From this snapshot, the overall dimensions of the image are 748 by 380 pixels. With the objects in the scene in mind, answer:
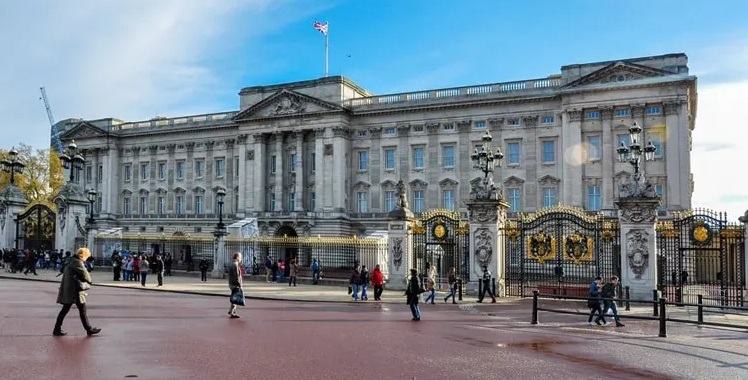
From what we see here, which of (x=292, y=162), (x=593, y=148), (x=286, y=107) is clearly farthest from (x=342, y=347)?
(x=292, y=162)

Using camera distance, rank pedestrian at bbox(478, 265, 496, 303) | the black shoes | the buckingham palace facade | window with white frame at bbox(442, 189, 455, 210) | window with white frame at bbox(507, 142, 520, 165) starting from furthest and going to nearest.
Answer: window with white frame at bbox(442, 189, 455, 210)
window with white frame at bbox(507, 142, 520, 165)
the buckingham palace facade
pedestrian at bbox(478, 265, 496, 303)
the black shoes

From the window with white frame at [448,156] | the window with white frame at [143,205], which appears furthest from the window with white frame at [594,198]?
the window with white frame at [143,205]

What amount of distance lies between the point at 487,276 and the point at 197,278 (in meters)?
19.4

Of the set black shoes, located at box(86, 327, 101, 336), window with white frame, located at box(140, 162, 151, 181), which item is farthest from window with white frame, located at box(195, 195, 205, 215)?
black shoes, located at box(86, 327, 101, 336)

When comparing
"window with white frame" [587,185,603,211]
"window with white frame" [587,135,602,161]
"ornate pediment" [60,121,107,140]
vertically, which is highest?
"ornate pediment" [60,121,107,140]

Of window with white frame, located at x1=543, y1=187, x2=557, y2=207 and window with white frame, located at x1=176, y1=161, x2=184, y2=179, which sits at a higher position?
window with white frame, located at x1=176, y1=161, x2=184, y2=179

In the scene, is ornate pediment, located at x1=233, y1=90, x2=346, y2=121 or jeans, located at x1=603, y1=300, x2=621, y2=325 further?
ornate pediment, located at x1=233, y1=90, x2=346, y2=121

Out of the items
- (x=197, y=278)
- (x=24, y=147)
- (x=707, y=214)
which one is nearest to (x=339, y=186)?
(x=197, y=278)

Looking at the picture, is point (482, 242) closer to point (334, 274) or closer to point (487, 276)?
point (487, 276)

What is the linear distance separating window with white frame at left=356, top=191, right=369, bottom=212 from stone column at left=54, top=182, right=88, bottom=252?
103 ft

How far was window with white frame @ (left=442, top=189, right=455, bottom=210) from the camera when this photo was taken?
2349 inches

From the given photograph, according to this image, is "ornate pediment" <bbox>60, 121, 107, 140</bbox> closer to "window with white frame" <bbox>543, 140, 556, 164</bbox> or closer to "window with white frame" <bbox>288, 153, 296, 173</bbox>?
"window with white frame" <bbox>288, 153, 296, 173</bbox>

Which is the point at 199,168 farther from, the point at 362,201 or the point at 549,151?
the point at 549,151

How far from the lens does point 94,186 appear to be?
78.6 metres
